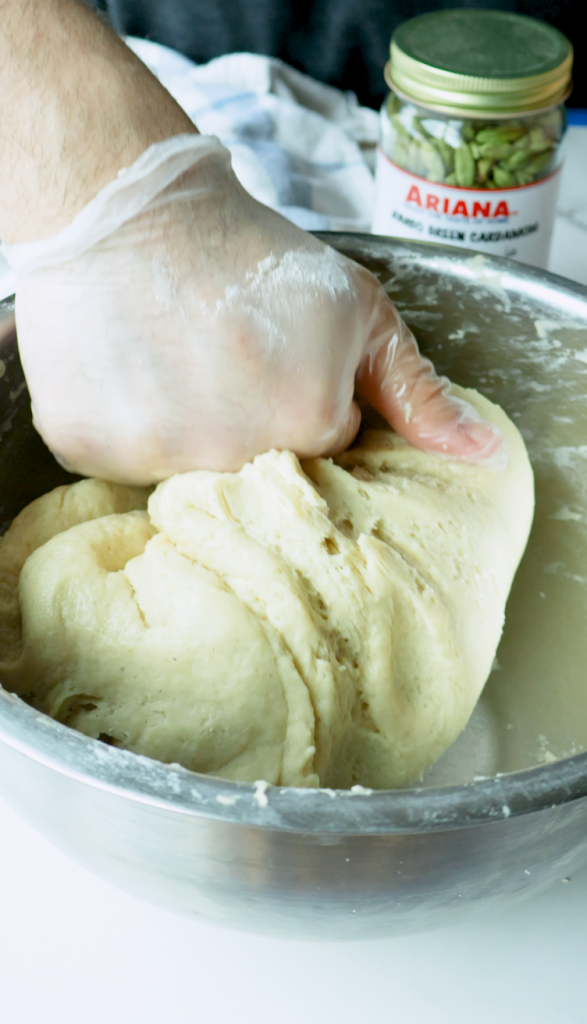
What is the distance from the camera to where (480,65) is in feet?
3.32

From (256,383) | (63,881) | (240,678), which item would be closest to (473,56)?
(256,383)

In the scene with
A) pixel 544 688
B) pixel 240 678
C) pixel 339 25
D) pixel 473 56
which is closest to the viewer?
pixel 240 678

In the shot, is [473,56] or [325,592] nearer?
[325,592]

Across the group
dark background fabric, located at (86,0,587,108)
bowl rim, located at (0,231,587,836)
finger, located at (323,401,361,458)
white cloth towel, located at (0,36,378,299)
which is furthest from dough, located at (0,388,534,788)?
dark background fabric, located at (86,0,587,108)

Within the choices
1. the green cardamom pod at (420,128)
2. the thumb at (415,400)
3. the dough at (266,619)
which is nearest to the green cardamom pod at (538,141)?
the green cardamom pod at (420,128)

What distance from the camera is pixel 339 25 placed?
1.57 meters

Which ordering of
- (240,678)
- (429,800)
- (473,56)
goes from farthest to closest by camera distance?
(473,56) < (240,678) < (429,800)

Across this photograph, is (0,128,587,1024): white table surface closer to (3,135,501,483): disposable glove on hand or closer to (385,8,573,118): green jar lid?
(3,135,501,483): disposable glove on hand

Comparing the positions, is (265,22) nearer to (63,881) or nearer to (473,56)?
(473,56)

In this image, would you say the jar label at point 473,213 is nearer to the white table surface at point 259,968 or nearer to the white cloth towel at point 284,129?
the white cloth towel at point 284,129

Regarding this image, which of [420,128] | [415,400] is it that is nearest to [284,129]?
[420,128]

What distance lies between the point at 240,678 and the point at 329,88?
52.6 inches

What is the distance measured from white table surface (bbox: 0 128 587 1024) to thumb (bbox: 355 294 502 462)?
37 centimetres

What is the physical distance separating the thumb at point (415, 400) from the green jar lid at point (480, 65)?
0.32 m
